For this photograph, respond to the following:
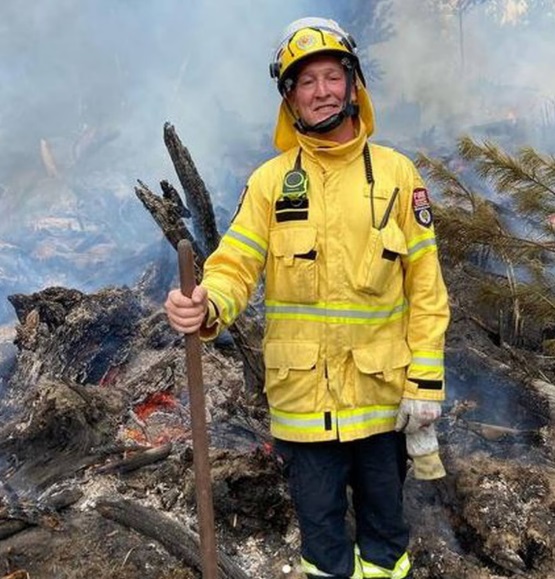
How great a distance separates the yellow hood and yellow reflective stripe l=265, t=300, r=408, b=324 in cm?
67

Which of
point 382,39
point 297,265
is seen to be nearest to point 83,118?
point 382,39

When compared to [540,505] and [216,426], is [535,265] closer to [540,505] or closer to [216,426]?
[540,505]

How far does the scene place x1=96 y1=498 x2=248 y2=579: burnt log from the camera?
9.41 feet

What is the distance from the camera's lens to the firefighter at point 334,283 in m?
2.23

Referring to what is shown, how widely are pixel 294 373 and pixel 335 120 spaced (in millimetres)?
955

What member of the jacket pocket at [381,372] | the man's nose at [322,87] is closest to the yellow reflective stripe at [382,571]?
the jacket pocket at [381,372]

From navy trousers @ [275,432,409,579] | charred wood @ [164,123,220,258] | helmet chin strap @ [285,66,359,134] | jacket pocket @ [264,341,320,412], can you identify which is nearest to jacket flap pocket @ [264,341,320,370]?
jacket pocket @ [264,341,320,412]

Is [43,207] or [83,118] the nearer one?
[43,207]

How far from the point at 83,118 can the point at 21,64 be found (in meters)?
1.62

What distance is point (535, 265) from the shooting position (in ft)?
13.4

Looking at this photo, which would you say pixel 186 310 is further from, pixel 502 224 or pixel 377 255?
pixel 502 224

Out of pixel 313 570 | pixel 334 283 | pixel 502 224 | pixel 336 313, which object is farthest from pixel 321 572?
pixel 502 224

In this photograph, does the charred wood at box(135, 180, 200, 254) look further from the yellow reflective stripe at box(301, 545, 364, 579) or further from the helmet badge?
the yellow reflective stripe at box(301, 545, 364, 579)

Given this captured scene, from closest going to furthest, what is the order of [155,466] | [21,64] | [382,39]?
[155,466] < [21,64] < [382,39]
